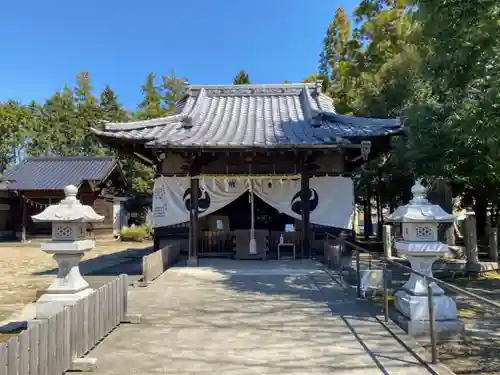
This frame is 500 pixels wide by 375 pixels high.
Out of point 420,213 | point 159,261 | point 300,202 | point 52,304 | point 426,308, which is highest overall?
point 300,202

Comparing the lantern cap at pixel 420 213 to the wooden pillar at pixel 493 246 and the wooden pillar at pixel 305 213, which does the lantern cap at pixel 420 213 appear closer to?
the wooden pillar at pixel 305 213

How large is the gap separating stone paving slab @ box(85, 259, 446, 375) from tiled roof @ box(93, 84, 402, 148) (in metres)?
4.21

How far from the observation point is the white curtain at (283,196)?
1215cm

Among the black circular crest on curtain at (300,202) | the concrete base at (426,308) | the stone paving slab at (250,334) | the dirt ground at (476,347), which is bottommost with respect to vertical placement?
the dirt ground at (476,347)

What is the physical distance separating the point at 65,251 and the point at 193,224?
19.4ft

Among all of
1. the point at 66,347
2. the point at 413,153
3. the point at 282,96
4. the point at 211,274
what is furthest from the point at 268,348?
the point at 282,96

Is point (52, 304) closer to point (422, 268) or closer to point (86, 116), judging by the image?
point (422, 268)

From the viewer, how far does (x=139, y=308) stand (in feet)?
22.3

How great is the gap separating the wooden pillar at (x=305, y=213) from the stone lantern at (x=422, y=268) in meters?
5.67

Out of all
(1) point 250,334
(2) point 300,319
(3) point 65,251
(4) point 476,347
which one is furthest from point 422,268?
(3) point 65,251

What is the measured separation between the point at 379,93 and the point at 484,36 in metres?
12.5

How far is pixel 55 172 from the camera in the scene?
27.0 m

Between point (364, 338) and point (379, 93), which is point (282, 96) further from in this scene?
point (364, 338)

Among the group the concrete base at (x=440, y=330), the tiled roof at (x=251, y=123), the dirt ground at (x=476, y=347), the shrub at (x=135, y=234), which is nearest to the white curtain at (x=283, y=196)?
the tiled roof at (x=251, y=123)
